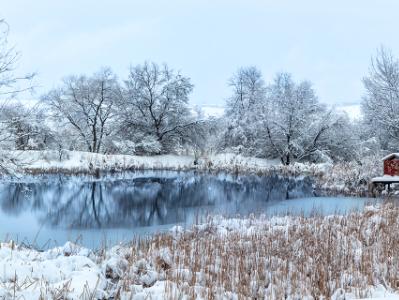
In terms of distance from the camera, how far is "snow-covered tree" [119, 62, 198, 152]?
3700 centimetres

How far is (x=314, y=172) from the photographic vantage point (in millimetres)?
28938

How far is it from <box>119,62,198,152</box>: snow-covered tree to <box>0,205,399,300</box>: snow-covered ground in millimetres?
28626

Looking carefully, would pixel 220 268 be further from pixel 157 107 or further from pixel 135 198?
pixel 157 107

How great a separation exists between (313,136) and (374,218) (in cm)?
2656

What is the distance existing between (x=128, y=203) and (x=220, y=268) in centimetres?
1060

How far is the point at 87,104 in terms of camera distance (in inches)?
1443

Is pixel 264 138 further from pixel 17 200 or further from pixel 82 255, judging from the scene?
pixel 82 255

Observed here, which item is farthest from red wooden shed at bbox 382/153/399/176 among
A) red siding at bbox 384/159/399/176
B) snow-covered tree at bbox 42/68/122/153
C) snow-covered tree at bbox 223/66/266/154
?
snow-covered tree at bbox 42/68/122/153

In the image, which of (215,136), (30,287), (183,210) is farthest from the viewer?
(215,136)

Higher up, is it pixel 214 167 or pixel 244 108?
pixel 244 108

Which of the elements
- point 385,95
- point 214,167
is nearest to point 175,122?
point 214,167

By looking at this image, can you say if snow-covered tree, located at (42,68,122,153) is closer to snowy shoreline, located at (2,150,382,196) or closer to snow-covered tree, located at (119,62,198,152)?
snow-covered tree, located at (119,62,198,152)

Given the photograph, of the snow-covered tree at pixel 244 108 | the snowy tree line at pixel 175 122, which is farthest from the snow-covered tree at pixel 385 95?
the snow-covered tree at pixel 244 108

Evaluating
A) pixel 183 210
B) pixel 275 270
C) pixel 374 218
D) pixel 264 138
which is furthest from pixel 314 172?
pixel 275 270
